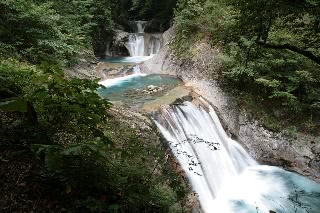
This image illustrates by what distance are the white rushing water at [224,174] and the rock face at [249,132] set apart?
13.7 inches

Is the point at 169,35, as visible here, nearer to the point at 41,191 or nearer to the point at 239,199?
→ the point at 239,199

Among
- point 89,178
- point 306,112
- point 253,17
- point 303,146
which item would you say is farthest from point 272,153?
point 89,178

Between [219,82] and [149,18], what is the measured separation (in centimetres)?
1145

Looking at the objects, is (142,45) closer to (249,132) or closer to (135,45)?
(135,45)

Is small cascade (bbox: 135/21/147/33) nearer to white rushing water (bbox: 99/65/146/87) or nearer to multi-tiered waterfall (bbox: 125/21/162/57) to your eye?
multi-tiered waterfall (bbox: 125/21/162/57)

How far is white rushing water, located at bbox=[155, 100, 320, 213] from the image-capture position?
8195 mm

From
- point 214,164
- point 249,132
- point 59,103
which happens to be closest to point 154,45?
point 249,132

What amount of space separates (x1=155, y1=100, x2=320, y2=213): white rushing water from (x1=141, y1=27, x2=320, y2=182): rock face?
349mm

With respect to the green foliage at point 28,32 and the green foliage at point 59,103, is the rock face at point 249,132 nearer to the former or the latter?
the green foliage at point 28,32

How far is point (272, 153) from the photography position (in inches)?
416

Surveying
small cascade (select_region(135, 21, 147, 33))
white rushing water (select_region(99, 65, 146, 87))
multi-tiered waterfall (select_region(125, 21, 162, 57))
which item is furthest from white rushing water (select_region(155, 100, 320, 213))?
small cascade (select_region(135, 21, 147, 33))

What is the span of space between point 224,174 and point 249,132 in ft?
7.71

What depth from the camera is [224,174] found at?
9.41 metres

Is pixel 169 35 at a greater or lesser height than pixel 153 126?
greater
